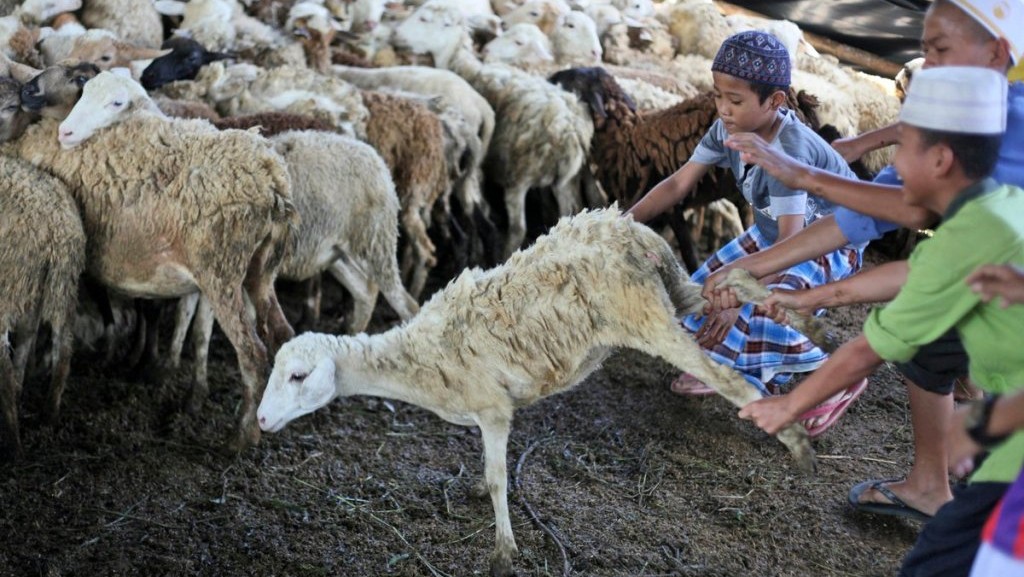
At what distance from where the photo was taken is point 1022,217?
213 cm

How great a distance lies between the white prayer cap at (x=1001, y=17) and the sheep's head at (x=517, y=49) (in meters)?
6.43

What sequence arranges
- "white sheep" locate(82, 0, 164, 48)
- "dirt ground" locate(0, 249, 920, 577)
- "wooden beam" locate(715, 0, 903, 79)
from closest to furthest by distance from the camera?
"dirt ground" locate(0, 249, 920, 577), "white sheep" locate(82, 0, 164, 48), "wooden beam" locate(715, 0, 903, 79)

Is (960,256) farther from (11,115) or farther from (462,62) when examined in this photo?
(462,62)

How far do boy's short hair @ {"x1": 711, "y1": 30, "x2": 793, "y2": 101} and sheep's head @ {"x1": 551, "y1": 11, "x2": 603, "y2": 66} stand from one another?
6.18m

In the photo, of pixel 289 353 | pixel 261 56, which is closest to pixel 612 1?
pixel 261 56

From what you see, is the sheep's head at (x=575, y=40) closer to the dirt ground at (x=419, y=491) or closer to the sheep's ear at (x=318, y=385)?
the dirt ground at (x=419, y=491)

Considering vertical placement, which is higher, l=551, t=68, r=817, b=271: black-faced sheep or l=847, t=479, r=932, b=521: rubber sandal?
l=847, t=479, r=932, b=521: rubber sandal

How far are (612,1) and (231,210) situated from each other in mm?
8788

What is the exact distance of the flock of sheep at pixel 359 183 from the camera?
364cm

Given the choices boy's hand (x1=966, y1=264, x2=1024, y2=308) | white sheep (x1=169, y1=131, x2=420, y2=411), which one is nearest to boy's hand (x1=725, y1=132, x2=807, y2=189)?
boy's hand (x1=966, y1=264, x2=1024, y2=308)

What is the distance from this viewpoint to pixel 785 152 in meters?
4.12

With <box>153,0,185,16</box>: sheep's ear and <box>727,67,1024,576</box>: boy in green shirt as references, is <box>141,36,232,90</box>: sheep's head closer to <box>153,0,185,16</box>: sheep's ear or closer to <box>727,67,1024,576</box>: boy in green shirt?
<box>153,0,185,16</box>: sheep's ear

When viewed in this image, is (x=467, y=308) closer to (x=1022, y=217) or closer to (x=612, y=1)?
(x=1022, y=217)

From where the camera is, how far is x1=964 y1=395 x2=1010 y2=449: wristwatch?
6.09ft
